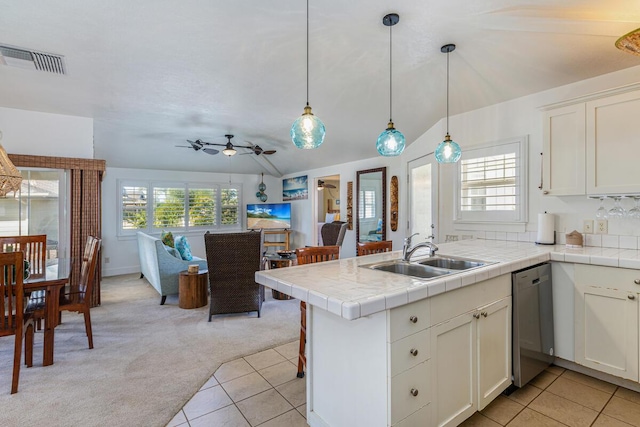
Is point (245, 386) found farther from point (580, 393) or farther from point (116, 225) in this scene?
point (116, 225)

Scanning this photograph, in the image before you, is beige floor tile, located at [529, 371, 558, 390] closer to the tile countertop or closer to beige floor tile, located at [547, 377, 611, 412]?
beige floor tile, located at [547, 377, 611, 412]

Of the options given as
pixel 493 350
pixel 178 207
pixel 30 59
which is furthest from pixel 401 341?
pixel 178 207

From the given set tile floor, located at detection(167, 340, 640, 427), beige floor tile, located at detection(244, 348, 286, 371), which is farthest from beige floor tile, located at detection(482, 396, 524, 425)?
beige floor tile, located at detection(244, 348, 286, 371)

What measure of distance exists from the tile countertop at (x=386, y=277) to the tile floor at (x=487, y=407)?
34.7 inches

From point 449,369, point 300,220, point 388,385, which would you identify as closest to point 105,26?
point 388,385

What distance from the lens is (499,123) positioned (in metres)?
3.42

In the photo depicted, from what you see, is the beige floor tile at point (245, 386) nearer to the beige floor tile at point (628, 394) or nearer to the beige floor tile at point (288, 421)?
the beige floor tile at point (288, 421)

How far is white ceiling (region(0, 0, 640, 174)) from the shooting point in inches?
85.7

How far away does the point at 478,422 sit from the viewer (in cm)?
193

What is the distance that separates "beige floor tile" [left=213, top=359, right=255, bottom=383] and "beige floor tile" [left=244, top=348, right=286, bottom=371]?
0.05m

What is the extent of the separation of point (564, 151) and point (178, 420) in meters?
3.54

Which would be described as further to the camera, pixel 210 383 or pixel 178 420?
pixel 210 383

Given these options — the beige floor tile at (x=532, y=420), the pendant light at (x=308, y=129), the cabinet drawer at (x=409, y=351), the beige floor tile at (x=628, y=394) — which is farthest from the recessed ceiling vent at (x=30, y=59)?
the beige floor tile at (x=628, y=394)

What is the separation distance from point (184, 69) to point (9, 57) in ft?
4.47
